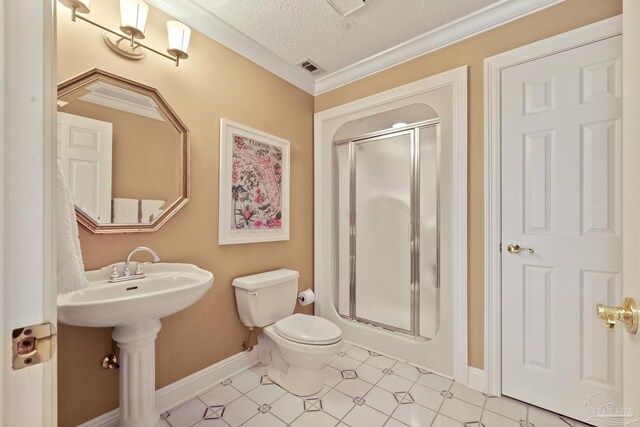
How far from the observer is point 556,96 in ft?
5.09

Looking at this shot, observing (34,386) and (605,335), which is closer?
(34,386)

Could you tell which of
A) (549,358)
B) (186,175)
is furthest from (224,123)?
(549,358)

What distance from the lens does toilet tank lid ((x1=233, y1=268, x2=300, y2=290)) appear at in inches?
73.1

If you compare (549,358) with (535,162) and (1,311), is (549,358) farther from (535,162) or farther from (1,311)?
(1,311)

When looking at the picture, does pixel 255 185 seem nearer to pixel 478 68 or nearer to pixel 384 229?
pixel 384 229

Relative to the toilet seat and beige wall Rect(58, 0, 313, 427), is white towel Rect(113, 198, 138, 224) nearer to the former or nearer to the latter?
beige wall Rect(58, 0, 313, 427)

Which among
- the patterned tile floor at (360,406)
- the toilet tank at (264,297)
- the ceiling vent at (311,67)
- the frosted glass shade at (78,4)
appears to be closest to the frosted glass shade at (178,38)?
the frosted glass shade at (78,4)

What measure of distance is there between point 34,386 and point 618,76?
2.35 meters

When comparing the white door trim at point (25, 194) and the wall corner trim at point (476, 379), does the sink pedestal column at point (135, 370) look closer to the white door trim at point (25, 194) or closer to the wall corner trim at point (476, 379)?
the white door trim at point (25, 194)

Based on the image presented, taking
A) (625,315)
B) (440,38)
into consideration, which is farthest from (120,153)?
(440,38)

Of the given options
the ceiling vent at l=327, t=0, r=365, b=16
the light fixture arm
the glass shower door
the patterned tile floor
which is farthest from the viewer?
the glass shower door

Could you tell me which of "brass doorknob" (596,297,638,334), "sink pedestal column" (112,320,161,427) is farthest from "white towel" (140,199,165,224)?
"brass doorknob" (596,297,638,334)

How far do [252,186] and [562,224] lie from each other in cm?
194

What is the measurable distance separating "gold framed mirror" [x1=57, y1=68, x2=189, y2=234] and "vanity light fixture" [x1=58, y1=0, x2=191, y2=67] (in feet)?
0.55
